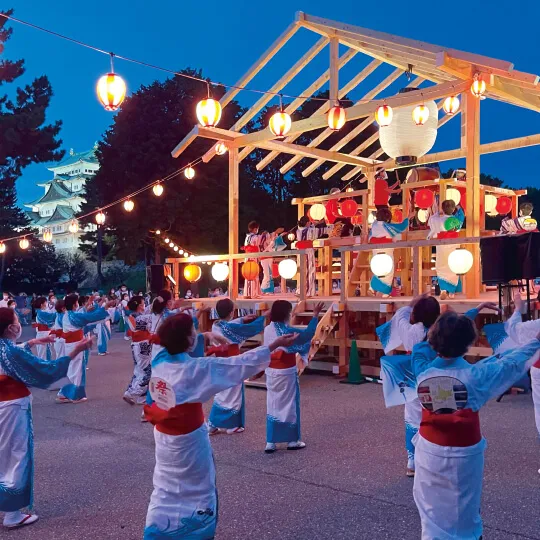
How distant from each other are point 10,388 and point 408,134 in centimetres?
891

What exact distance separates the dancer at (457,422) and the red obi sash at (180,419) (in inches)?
52.7

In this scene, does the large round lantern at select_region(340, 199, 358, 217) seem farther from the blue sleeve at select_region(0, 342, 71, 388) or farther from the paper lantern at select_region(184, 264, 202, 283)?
the blue sleeve at select_region(0, 342, 71, 388)

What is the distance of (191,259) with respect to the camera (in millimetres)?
13352

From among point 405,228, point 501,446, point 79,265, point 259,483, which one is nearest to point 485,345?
point 405,228

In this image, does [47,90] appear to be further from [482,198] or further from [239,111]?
[482,198]

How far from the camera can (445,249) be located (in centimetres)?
1034

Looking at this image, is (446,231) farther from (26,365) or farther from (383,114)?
(26,365)

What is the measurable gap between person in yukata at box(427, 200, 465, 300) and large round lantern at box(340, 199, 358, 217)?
9.10ft

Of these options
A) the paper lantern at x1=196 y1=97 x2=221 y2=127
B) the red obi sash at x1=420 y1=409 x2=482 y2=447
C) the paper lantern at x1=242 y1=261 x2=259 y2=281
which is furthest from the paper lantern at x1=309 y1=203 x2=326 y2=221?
the red obi sash at x1=420 y1=409 x2=482 y2=447

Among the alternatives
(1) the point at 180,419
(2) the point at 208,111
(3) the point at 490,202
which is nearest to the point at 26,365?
(1) the point at 180,419

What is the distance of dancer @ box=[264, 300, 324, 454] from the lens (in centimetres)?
638

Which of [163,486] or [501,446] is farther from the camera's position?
[501,446]

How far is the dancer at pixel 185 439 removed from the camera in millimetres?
3588

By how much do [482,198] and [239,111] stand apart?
1898 centimetres
